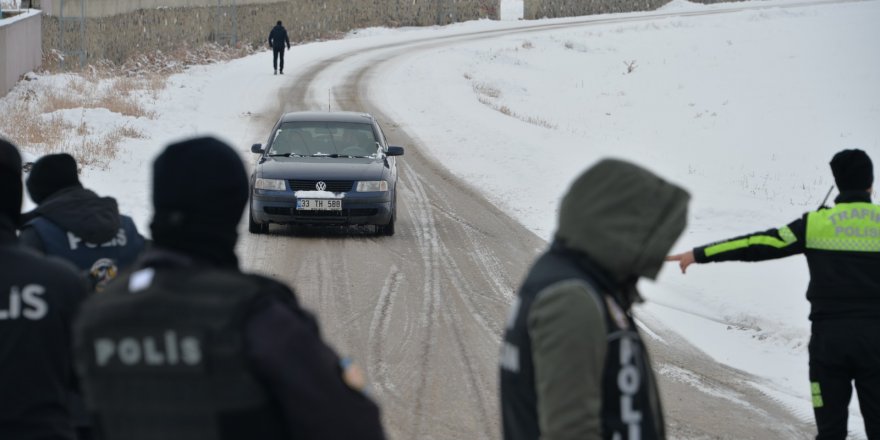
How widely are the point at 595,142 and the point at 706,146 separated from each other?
5729 mm

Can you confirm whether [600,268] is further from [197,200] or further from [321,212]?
[321,212]

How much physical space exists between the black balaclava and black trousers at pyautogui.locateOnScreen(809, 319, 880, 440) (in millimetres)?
4030

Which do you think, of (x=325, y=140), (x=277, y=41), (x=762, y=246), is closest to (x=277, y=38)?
(x=277, y=41)

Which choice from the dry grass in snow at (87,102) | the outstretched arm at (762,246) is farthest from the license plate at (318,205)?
the outstretched arm at (762,246)

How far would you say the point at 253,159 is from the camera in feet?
72.3

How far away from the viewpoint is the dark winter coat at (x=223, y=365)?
2676 millimetres

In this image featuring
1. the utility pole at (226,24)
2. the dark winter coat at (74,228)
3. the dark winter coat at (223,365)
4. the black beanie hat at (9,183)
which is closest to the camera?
the dark winter coat at (223,365)

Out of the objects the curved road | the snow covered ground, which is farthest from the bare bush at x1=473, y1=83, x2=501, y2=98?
the curved road

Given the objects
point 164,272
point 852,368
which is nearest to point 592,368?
point 164,272

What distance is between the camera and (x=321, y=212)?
48.5 feet

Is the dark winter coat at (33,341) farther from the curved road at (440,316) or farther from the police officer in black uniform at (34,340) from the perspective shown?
the curved road at (440,316)

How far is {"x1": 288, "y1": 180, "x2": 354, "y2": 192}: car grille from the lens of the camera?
1480 centimetres

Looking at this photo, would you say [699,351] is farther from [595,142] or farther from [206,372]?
[595,142]

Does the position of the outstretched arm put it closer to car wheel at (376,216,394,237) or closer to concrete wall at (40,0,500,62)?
car wheel at (376,216,394,237)
